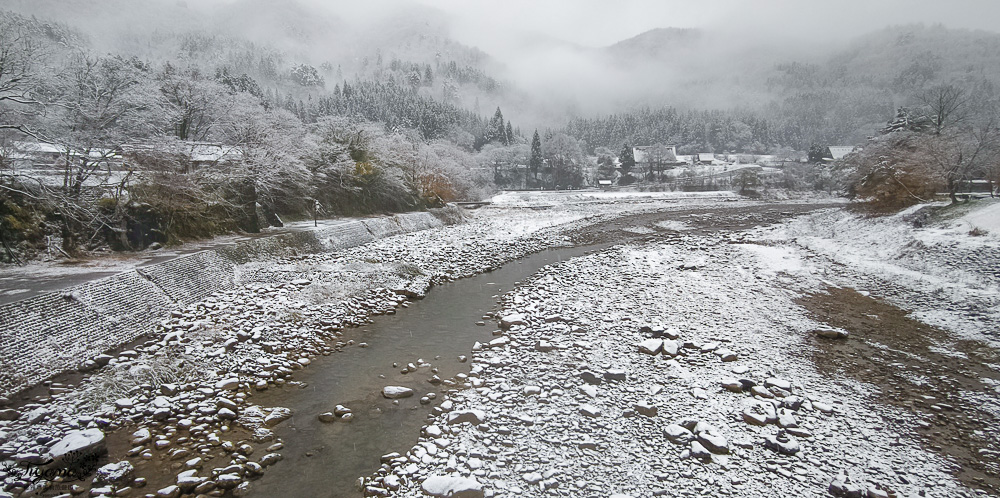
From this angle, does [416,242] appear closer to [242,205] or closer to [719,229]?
[242,205]

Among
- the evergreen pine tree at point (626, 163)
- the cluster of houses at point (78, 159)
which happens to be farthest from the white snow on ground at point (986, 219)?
the evergreen pine tree at point (626, 163)

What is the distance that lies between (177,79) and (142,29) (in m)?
190

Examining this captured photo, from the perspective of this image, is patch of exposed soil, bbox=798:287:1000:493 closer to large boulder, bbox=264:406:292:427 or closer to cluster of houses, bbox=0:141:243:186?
large boulder, bbox=264:406:292:427

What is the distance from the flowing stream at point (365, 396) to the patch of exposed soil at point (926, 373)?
7.18m

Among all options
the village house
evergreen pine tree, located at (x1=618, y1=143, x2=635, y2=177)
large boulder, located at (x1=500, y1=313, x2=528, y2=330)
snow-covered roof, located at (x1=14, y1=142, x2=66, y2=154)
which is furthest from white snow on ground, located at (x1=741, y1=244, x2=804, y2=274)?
the village house

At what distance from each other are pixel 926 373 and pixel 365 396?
33.8ft

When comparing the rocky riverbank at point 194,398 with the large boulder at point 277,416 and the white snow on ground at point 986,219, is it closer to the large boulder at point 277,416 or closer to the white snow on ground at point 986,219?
the large boulder at point 277,416

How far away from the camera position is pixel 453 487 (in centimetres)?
483

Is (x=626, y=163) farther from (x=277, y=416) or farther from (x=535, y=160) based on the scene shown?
(x=277, y=416)

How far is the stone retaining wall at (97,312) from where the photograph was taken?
683 cm

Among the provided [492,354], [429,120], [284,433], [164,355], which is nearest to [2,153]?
[164,355]

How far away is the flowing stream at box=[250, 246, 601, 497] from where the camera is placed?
5148 millimetres

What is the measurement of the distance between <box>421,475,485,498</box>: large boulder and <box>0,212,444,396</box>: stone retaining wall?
691 centimetres

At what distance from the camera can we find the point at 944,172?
21.9 m
